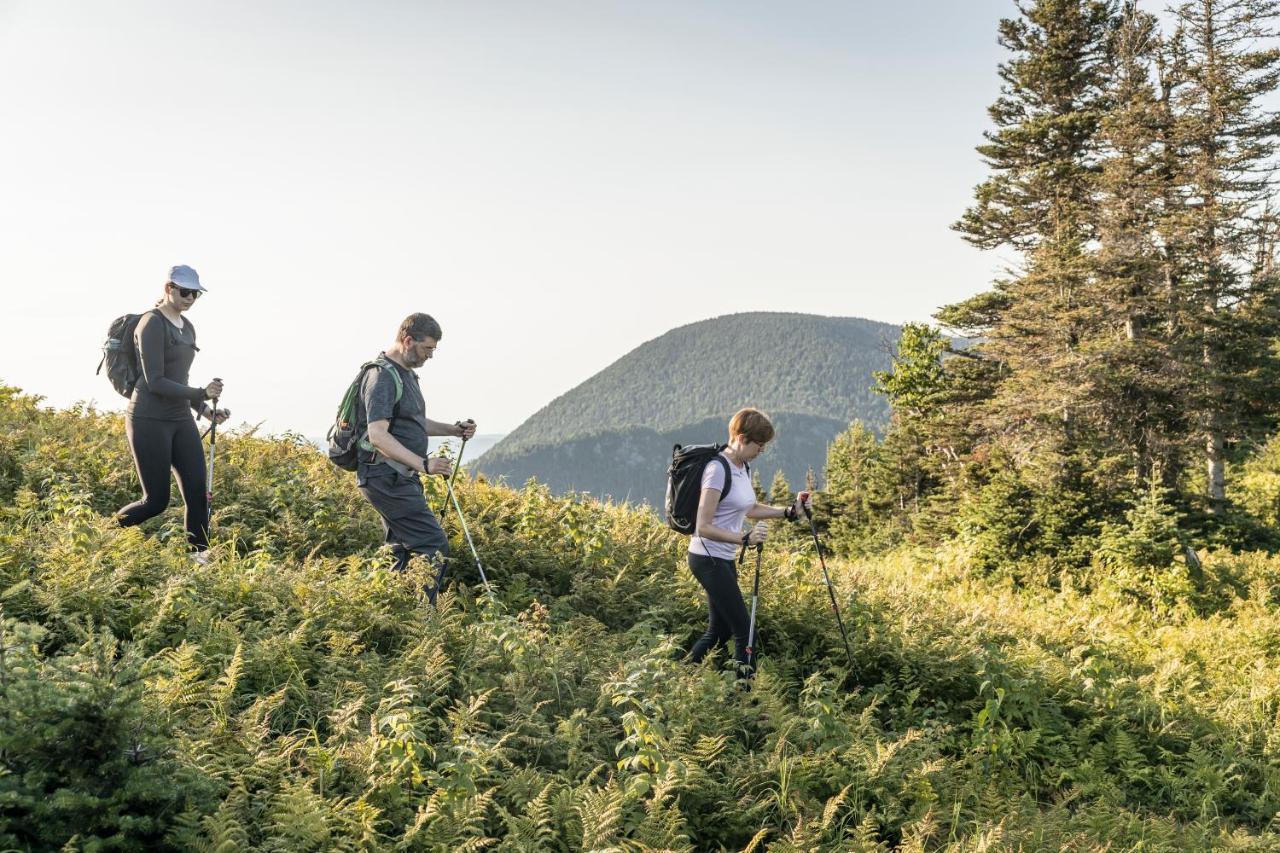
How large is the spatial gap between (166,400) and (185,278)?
0.92m


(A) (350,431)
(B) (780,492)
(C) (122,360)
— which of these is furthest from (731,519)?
(B) (780,492)

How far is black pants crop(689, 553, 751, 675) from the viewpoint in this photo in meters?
5.92

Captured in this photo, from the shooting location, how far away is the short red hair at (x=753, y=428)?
5.78 metres

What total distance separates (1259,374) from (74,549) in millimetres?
29034

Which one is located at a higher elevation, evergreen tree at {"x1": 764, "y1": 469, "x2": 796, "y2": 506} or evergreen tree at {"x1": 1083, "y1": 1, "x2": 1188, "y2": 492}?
evergreen tree at {"x1": 1083, "y1": 1, "x2": 1188, "y2": 492}

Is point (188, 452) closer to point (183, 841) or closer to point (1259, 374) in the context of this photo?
point (183, 841)

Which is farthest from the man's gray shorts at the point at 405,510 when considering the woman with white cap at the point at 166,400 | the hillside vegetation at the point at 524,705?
the woman with white cap at the point at 166,400

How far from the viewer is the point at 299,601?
5.94 metres

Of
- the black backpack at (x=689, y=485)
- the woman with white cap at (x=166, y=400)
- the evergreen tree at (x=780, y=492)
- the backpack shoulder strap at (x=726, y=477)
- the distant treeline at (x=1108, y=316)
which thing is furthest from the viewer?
the evergreen tree at (x=780, y=492)

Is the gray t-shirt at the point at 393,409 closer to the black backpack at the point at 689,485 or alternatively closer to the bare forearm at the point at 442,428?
the bare forearm at the point at 442,428

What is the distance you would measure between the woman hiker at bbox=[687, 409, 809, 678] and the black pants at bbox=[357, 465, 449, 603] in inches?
73.6

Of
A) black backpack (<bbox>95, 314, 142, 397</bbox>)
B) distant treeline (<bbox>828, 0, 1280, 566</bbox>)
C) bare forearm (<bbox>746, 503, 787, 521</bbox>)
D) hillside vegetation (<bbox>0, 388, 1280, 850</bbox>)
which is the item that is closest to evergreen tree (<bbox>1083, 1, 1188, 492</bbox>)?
distant treeline (<bbox>828, 0, 1280, 566</bbox>)

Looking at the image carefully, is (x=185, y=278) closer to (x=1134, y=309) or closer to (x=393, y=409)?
(x=393, y=409)

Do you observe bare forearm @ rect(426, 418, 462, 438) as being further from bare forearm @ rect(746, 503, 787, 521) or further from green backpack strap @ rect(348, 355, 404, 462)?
bare forearm @ rect(746, 503, 787, 521)
